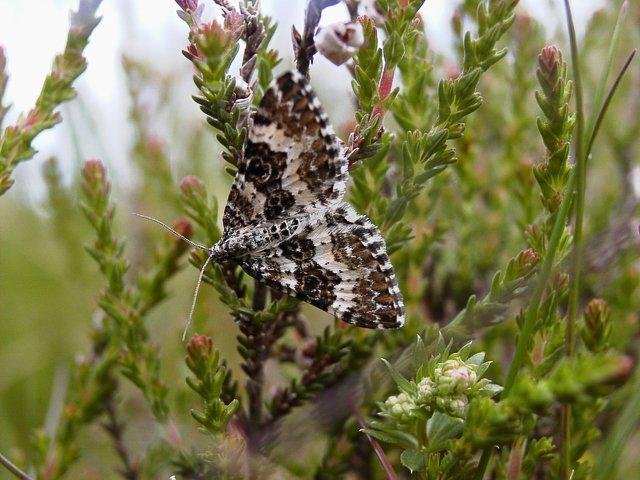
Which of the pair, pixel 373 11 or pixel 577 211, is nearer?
pixel 577 211

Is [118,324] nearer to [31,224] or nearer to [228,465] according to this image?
[228,465]

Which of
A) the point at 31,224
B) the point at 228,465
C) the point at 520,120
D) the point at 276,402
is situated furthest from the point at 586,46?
the point at 31,224

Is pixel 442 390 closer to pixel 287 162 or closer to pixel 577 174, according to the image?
pixel 577 174

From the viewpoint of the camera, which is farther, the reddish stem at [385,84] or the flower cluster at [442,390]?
the reddish stem at [385,84]

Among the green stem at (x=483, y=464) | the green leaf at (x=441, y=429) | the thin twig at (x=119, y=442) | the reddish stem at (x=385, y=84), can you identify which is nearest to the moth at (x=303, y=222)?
the reddish stem at (x=385, y=84)

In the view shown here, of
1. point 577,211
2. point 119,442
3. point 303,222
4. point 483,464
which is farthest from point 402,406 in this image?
point 119,442

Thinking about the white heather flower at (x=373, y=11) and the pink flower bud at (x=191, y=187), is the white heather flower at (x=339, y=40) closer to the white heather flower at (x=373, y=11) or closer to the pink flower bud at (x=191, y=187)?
the white heather flower at (x=373, y=11)

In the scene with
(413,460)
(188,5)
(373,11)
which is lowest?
(413,460)
